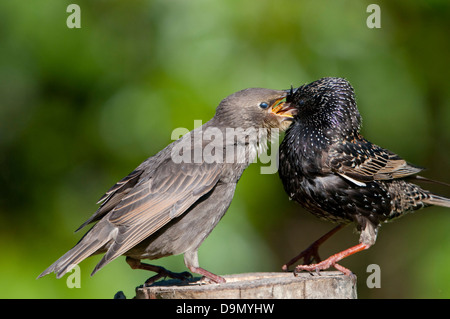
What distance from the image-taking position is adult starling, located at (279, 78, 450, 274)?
16.5 feet

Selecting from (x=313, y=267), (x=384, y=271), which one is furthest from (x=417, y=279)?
(x=313, y=267)

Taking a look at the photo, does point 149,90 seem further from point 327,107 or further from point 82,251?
point 82,251

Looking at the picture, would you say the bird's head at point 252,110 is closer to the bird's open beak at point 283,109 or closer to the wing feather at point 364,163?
the bird's open beak at point 283,109

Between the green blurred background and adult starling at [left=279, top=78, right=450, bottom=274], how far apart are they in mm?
682

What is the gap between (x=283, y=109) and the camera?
5438mm

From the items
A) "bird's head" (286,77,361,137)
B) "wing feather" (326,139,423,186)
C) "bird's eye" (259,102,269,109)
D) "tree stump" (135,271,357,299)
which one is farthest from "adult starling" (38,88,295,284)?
"wing feather" (326,139,423,186)

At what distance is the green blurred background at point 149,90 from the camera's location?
586 centimetres

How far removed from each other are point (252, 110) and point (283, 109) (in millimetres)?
361

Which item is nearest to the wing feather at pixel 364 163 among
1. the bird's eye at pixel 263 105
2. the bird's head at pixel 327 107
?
the bird's head at pixel 327 107

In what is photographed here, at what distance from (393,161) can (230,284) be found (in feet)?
6.91

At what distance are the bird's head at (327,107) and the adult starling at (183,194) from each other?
0.71 feet

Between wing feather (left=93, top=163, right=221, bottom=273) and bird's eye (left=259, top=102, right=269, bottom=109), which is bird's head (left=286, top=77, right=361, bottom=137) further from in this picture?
wing feather (left=93, top=163, right=221, bottom=273)

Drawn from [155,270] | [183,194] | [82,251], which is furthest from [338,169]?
[82,251]
